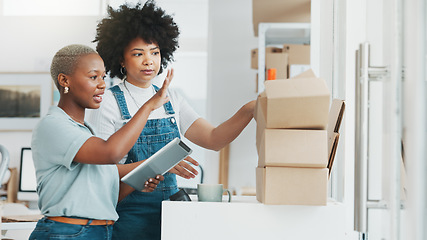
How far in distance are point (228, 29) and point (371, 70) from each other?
189cm

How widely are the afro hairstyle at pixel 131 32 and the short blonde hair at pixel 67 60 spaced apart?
0.55 feet

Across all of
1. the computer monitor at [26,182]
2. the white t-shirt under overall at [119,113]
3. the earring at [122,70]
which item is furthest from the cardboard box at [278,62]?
the computer monitor at [26,182]

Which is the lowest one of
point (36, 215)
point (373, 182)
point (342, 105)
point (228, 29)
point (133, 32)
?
point (36, 215)

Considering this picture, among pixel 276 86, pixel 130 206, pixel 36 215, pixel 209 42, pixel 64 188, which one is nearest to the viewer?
pixel 276 86

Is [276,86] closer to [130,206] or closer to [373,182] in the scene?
[373,182]

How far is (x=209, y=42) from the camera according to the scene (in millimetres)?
2740

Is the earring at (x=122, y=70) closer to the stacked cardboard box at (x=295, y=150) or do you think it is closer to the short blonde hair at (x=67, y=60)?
the short blonde hair at (x=67, y=60)

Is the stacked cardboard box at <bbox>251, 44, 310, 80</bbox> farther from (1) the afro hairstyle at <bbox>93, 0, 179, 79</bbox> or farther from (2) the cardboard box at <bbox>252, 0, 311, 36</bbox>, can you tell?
(1) the afro hairstyle at <bbox>93, 0, 179, 79</bbox>

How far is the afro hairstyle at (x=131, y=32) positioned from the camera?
187cm

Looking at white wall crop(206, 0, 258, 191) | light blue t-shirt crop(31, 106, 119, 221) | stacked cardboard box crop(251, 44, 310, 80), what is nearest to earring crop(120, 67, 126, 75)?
light blue t-shirt crop(31, 106, 119, 221)

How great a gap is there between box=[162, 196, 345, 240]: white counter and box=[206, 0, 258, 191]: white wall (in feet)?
4.58

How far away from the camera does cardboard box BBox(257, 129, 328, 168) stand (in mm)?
1266

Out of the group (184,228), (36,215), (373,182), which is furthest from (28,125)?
(373,182)

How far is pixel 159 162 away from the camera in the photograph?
4.81ft
